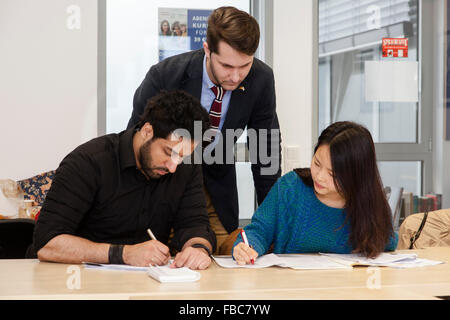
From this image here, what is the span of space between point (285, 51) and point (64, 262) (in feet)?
7.85

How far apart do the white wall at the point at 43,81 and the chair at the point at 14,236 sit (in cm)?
62

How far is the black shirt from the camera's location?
→ 6.46 feet

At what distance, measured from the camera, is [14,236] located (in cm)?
290

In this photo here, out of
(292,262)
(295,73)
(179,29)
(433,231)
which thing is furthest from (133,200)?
(295,73)

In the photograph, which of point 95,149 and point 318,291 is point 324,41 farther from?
point 318,291

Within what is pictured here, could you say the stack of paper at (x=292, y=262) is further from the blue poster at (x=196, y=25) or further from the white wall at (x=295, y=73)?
the blue poster at (x=196, y=25)

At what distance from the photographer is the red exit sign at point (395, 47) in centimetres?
404

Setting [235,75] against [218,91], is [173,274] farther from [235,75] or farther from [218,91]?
[218,91]

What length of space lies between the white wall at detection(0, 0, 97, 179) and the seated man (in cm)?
145

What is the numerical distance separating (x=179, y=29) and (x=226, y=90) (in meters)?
1.31

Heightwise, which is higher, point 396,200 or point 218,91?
point 218,91

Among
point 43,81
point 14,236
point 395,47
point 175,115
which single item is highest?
point 395,47

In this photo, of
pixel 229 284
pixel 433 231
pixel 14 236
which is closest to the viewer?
pixel 229 284
